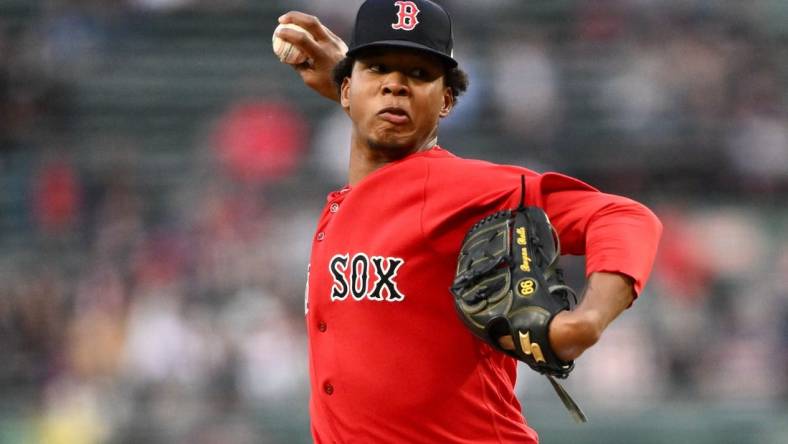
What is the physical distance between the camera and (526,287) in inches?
104

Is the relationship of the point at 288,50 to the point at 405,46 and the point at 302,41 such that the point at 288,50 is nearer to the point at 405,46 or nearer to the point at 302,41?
the point at 302,41

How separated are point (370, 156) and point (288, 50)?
56 cm

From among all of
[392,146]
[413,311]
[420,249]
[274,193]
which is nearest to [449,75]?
[392,146]

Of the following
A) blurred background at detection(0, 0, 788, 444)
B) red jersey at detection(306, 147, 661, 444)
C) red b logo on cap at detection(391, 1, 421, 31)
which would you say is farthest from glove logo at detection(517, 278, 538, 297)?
blurred background at detection(0, 0, 788, 444)

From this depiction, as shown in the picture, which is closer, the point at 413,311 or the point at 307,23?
the point at 413,311

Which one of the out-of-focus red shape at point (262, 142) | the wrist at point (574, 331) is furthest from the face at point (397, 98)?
the out-of-focus red shape at point (262, 142)

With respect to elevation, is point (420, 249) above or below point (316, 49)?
below

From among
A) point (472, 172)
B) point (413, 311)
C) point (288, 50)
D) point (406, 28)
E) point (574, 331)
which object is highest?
point (288, 50)

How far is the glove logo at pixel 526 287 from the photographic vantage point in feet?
8.67

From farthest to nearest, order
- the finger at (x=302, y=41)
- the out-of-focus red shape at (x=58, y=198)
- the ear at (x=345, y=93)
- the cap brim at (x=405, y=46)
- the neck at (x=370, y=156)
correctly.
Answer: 1. the out-of-focus red shape at (x=58, y=198)
2. the finger at (x=302, y=41)
3. the ear at (x=345, y=93)
4. the neck at (x=370, y=156)
5. the cap brim at (x=405, y=46)

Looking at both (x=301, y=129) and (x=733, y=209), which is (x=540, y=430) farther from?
(x=301, y=129)

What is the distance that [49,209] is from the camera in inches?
380

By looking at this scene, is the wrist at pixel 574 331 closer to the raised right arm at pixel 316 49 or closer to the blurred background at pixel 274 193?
the raised right arm at pixel 316 49

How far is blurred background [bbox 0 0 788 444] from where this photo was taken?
27.0ft
